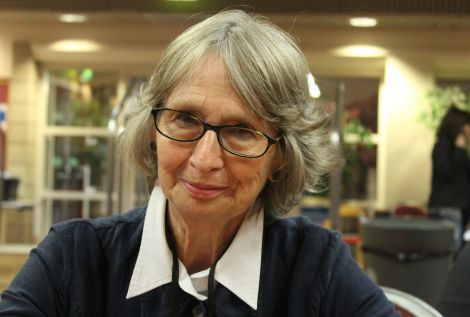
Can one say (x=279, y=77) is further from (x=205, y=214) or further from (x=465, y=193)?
(x=465, y=193)

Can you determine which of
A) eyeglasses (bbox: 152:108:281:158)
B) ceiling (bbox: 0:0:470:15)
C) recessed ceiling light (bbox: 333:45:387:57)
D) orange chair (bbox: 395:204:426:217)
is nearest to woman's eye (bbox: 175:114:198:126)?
eyeglasses (bbox: 152:108:281:158)

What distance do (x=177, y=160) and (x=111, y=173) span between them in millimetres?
4649

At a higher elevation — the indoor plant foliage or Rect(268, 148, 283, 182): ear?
the indoor plant foliage

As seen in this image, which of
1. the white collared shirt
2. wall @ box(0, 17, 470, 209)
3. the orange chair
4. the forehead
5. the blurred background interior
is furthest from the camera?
wall @ box(0, 17, 470, 209)

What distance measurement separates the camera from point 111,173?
593cm

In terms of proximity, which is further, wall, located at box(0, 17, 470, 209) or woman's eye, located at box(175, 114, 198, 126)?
wall, located at box(0, 17, 470, 209)

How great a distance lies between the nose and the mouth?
3 cm

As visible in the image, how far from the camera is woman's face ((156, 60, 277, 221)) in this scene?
1.32 m

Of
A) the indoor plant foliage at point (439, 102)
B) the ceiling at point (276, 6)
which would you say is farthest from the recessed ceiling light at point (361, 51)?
the ceiling at point (276, 6)

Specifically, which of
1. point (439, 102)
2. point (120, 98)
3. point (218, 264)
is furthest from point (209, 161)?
point (439, 102)

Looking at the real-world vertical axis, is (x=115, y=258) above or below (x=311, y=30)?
below

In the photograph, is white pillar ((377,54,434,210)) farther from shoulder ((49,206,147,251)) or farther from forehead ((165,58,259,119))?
forehead ((165,58,259,119))

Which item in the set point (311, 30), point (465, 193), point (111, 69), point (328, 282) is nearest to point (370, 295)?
point (328, 282)

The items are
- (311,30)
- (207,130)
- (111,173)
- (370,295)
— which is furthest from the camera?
(311,30)
